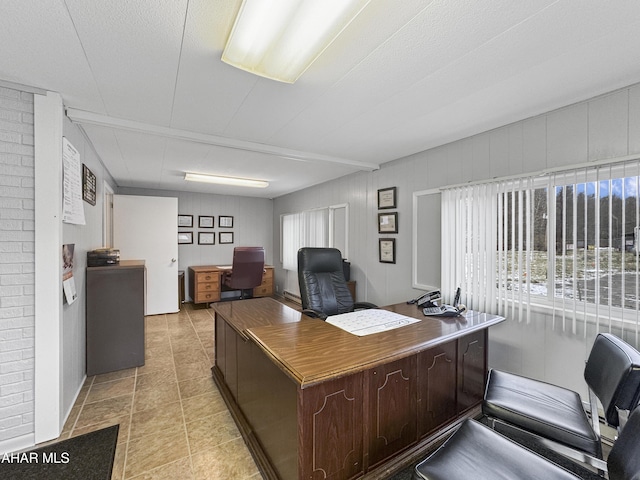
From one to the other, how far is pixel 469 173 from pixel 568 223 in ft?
3.06

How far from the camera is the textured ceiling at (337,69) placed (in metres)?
1.26

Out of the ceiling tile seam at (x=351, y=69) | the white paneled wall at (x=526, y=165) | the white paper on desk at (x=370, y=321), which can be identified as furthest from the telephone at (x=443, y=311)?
the ceiling tile seam at (x=351, y=69)

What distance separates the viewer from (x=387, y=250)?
12.1 feet

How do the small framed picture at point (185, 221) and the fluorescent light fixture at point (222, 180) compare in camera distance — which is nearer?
the fluorescent light fixture at point (222, 180)

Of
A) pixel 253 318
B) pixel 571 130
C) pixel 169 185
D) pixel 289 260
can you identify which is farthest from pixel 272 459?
pixel 169 185

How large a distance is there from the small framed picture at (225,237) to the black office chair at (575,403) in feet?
18.9

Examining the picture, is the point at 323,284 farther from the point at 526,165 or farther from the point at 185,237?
the point at 185,237

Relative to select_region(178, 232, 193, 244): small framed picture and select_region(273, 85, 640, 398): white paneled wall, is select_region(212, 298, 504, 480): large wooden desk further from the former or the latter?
select_region(178, 232, 193, 244): small framed picture

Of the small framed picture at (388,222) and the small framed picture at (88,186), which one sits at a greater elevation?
the small framed picture at (88,186)

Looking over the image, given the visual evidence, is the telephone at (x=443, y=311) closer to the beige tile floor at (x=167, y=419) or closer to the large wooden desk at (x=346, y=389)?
the large wooden desk at (x=346, y=389)

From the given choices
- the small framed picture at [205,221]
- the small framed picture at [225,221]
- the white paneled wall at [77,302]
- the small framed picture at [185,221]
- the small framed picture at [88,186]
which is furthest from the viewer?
the small framed picture at [225,221]

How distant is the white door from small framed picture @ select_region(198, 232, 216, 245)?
1204mm

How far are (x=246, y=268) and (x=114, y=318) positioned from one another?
2.46 metres

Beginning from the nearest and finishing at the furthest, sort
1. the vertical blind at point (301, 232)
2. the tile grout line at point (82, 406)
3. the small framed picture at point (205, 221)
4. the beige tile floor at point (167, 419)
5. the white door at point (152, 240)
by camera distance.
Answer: the beige tile floor at point (167, 419)
the tile grout line at point (82, 406)
the white door at point (152, 240)
the vertical blind at point (301, 232)
the small framed picture at point (205, 221)
